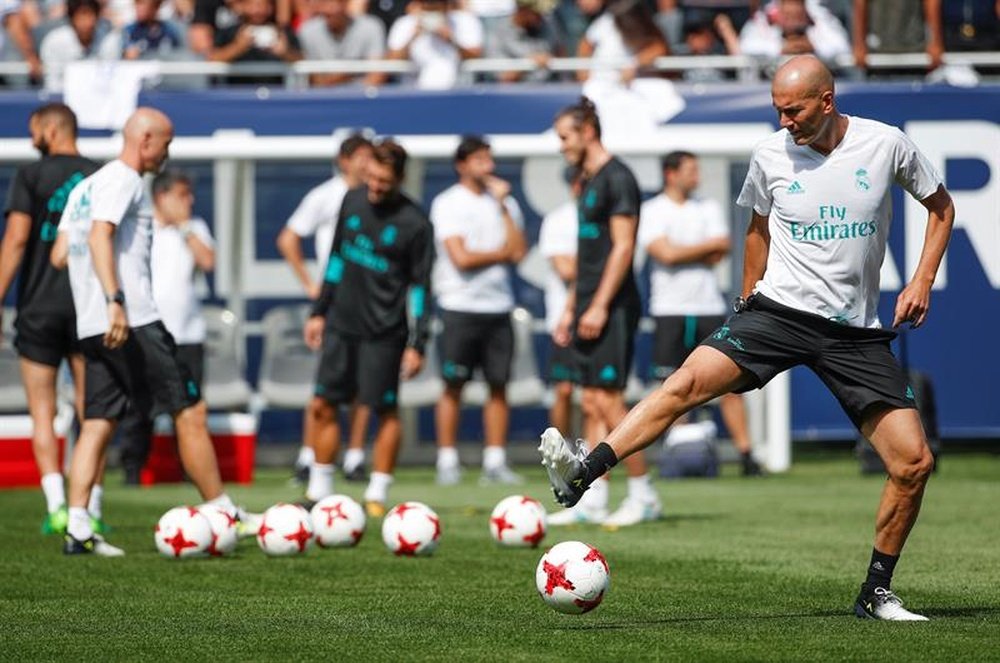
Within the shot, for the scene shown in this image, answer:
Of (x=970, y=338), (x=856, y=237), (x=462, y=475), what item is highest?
(x=856, y=237)

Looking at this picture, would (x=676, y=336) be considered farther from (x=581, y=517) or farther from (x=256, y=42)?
(x=256, y=42)

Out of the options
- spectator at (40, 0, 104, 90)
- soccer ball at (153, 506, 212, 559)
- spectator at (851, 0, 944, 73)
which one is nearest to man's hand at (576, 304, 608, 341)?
soccer ball at (153, 506, 212, 559)

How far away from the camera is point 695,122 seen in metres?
18.8

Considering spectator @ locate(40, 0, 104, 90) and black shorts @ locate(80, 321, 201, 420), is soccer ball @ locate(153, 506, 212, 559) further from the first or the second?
spectator @ locate(40, 0, 104, 90)

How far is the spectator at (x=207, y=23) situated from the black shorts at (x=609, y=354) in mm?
8928

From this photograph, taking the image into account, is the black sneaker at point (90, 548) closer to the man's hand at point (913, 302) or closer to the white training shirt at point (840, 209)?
the white training shirt at point (840, 209)

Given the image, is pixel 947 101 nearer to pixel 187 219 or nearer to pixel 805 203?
pixel 187 219

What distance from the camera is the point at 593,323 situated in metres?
12.1

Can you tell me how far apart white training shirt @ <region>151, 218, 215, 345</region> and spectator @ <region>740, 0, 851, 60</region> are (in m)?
6.40

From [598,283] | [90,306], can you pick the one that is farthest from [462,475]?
[90,306]

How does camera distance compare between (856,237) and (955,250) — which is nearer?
(856,237)

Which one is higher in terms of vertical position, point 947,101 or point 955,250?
point 947,101

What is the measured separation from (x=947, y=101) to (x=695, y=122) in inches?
95.8

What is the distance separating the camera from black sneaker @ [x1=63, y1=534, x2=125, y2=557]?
1056cm
